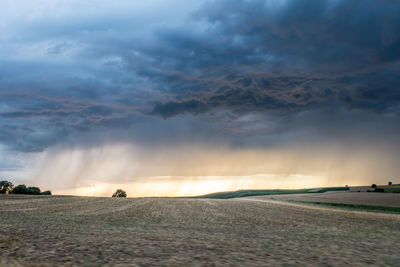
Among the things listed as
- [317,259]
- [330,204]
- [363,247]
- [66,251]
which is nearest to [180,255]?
[66,251]

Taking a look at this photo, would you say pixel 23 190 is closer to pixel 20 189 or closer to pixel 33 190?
pixel 20 189

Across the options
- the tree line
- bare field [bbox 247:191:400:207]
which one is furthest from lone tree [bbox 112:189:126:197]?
bare field [bbox 247:191:400:207]

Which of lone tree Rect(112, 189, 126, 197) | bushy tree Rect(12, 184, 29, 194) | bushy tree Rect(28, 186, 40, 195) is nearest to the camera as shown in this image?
bushy tree Rect(12, 184, 29, 194)

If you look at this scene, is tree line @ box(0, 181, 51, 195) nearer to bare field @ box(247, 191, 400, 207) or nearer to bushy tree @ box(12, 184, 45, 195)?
bushy tree @ box(12, 184, 45, 195)

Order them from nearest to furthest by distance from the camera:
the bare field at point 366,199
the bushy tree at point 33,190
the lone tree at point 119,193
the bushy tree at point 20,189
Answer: the bare field at point 366,199, the bushy tree at point 20,189, the bushy tree at point 33,190, the lone tree at point 119,193

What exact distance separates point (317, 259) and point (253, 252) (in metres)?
2.57

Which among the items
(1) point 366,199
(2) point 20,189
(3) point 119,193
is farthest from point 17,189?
(1) point 366,199

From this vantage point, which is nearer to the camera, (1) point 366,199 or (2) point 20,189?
(1) point 366,199

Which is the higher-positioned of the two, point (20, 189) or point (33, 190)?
point (20, 189)

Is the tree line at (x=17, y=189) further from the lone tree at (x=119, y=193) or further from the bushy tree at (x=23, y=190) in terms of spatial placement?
the lone tree at (x=119, y=193)

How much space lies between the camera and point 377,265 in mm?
11375

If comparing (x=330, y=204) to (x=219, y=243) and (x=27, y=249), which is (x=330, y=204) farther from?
(x=27, y=249)

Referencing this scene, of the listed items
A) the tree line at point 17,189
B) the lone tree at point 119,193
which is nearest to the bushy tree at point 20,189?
the tree line at point 17,189

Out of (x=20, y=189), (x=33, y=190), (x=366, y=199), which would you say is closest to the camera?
(x=366, y=199)
